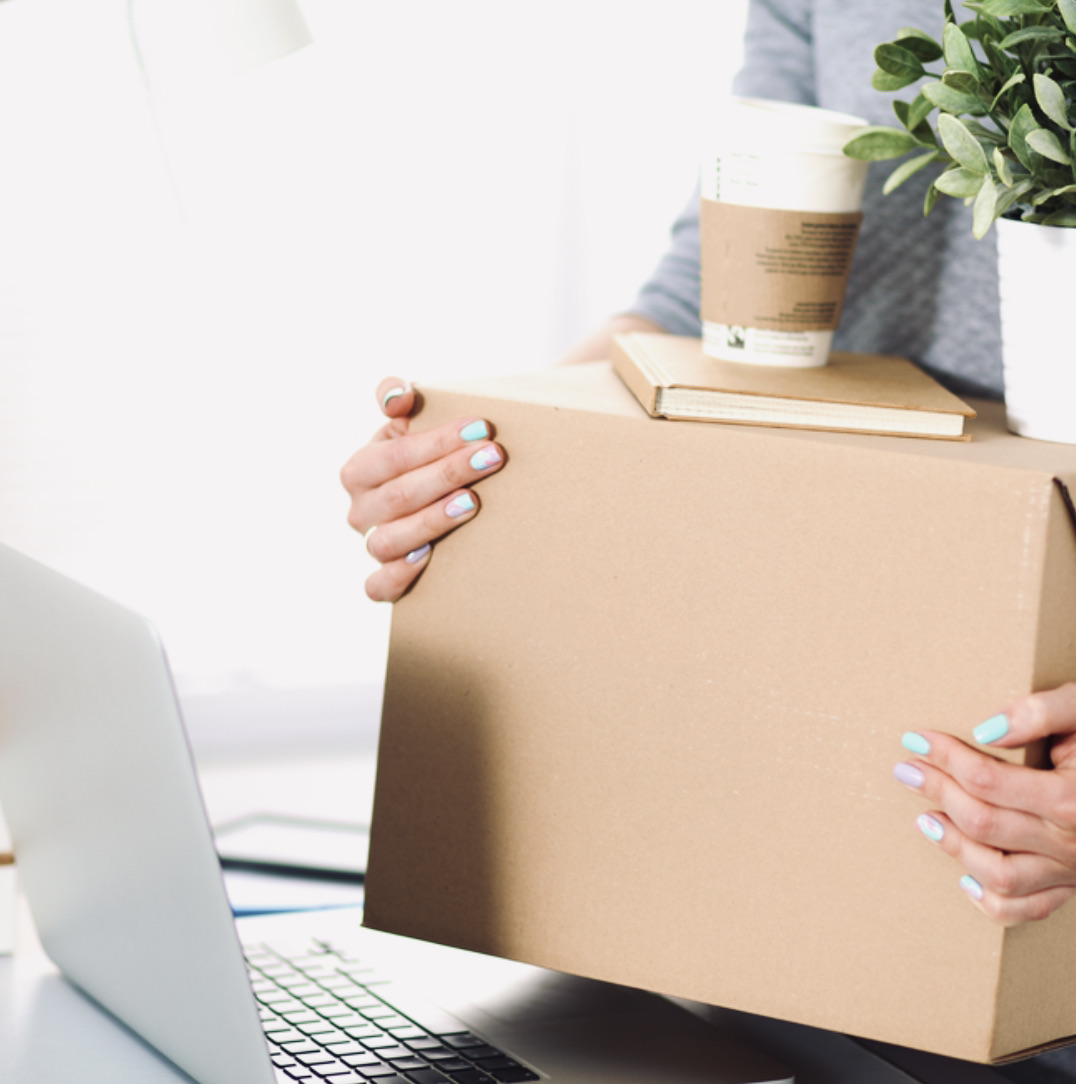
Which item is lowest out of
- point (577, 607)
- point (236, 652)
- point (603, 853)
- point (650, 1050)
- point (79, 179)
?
point (236, 652)

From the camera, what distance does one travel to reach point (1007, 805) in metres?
0.56

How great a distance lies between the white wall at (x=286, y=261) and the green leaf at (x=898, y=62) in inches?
32.3

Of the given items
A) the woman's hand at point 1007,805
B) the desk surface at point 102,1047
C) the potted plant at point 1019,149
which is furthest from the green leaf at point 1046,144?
the desk surface at point 102,1047

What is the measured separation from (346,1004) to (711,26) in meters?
1.26

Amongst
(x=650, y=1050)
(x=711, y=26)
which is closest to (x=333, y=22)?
(x=711, y=26)

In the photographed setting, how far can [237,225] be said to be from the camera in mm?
1378

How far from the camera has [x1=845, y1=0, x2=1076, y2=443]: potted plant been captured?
554mm

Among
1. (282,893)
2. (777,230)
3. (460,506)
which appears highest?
(777,230)

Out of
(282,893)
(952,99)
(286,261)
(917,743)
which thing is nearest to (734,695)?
(917,743)

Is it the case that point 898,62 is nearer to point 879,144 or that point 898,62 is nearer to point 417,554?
point 879,144

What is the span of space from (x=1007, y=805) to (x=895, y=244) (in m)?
0.47

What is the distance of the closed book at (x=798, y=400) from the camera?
609 mm

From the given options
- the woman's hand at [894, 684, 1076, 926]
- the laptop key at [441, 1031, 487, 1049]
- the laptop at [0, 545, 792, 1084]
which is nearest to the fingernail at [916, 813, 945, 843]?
the woman's hand at [894, 684, 1076, 926]

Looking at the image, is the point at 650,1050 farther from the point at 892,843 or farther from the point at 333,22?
the point at 333,22
